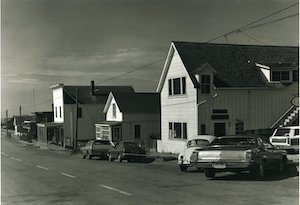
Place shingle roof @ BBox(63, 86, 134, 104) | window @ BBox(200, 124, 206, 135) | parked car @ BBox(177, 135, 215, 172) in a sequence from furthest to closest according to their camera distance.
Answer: window @ BBox(200, 124, 206, 135), parked car @ BBox(177, 135, 215, 172), shingle roof @ BBox(63, 86, 134, 104)

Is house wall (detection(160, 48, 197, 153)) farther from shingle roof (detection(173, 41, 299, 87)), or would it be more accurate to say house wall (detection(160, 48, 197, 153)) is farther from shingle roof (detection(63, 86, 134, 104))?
shingle roof (detection(63, 86, 134, 104))

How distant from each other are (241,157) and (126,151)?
9801 mm

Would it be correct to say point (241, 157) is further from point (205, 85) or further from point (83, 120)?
point (205, 85)

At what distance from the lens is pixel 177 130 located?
2433 cm

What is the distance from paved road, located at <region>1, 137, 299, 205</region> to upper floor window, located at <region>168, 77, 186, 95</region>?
462 inches

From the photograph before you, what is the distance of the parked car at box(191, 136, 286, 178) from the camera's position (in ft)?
36.4

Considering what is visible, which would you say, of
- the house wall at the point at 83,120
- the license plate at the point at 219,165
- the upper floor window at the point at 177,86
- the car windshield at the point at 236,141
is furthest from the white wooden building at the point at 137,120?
the license plate at the point at 219,165

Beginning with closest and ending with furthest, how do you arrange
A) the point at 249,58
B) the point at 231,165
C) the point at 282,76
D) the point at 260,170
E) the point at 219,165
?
the point at 282,76
the point at 249,58
the point at 231,165
the point at 219,165
the point at 260,170

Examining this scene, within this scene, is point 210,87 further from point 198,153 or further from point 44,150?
point 44,150

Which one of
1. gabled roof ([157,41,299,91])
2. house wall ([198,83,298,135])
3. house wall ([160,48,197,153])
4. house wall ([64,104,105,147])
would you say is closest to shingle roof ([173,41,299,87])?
gabled roof ([157,41,299,91])

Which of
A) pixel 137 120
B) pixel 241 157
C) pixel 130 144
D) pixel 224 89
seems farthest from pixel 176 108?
pixel 241 157

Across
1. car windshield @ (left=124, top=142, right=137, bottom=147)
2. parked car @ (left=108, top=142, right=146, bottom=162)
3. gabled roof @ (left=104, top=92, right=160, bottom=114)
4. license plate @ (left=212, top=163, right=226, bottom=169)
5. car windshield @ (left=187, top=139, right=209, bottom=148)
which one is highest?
gabled roof @ (left=104, top=92, right=160, bottom=114)

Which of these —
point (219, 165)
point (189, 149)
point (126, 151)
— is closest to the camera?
point (219, 165)

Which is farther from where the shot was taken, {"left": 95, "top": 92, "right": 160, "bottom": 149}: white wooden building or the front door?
the front door
